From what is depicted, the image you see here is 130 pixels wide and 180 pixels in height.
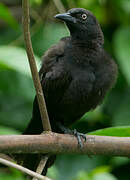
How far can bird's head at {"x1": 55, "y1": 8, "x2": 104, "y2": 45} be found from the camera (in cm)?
360

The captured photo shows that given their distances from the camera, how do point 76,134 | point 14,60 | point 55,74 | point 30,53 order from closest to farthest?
point 30,53 < point 76,134 < point 55,74 < point 14,60

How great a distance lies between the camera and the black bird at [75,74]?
3371 millimetres

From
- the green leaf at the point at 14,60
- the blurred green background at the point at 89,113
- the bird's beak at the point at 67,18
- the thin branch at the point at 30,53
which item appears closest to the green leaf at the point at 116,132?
the thin branch at the point at 30,53

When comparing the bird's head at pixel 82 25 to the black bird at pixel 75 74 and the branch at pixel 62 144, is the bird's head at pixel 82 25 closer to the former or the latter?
the black bird at pixel 75 74

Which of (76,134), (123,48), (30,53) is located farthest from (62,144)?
(123,48)

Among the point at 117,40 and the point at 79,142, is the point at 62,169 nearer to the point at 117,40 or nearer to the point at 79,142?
the point at 117,40

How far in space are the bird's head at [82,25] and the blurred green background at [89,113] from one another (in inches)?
24.5

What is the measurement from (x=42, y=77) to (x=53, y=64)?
0.16 meters

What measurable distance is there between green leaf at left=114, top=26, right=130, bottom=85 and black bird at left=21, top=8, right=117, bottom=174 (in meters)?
0.86

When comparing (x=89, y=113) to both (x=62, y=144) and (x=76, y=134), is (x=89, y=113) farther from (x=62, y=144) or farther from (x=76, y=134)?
(x=62, y=144)

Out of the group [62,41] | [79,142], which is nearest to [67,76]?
[62,41]

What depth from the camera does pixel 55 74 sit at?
3.40m

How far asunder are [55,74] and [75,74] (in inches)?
6.4

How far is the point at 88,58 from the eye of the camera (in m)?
3.47
